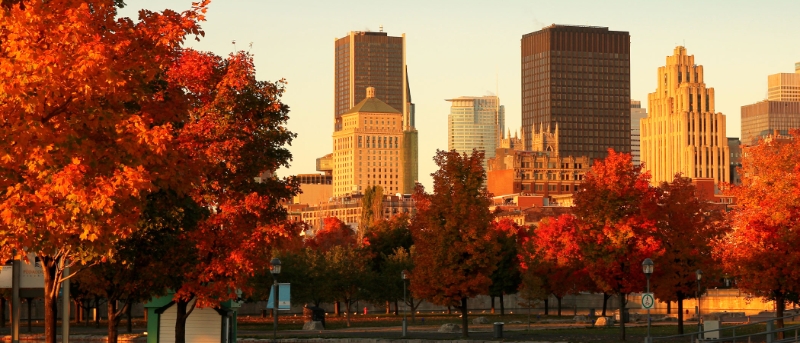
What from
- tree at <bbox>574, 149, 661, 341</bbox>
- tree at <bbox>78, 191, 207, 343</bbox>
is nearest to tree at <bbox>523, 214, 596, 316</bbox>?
tree at <bbox>574, 149, 661, 341</bbox>

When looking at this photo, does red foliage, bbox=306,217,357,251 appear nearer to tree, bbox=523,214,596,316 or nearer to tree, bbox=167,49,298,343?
tree, bbox=523,214,596,316

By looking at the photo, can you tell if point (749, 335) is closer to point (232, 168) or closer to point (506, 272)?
point (232, 168)

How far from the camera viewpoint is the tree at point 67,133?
2131 centimetres

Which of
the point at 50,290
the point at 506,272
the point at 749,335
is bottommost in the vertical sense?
the point at 749,335

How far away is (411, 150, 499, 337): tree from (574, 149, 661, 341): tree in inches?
236

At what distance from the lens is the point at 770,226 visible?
57438 mm

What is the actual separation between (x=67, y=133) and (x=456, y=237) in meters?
45.5

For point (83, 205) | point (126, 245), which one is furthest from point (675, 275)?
point (83, 205)

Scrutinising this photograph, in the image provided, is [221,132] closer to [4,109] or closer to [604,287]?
[4,109]

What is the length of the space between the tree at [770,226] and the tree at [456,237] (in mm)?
13562

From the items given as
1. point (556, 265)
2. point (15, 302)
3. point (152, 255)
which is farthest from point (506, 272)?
point (15, 302)

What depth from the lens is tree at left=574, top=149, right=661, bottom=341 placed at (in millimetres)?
60625

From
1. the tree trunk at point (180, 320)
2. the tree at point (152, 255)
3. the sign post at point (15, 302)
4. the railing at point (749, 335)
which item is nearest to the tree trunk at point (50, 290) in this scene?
the sign post at point (15, 302)

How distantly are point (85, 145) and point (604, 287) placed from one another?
141ft
